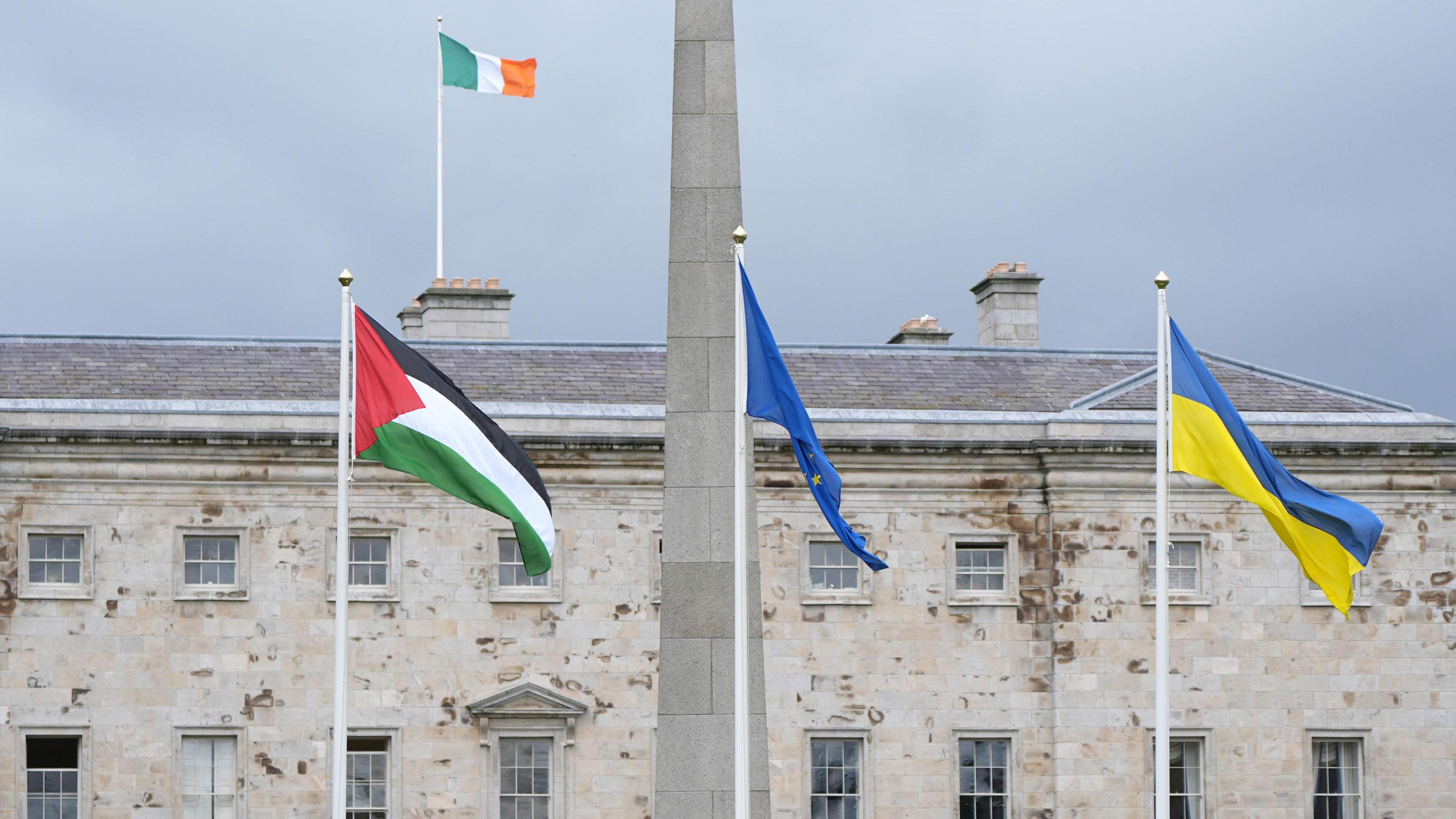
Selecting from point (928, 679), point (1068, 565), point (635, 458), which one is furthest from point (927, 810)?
point (635, 458)

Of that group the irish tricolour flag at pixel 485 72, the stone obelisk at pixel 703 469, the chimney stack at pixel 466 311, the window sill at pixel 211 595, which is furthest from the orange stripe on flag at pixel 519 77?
the stone obelisk at pixel 703 469

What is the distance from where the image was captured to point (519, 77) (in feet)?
133

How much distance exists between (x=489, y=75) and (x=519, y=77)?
0.54 m

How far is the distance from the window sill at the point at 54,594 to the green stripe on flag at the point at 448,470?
44.4 ft

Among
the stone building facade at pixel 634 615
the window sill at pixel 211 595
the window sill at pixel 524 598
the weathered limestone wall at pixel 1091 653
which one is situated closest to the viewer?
the stone building facade at pixel 634 615

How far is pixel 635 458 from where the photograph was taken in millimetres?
35094

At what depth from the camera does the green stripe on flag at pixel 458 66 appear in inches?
1575

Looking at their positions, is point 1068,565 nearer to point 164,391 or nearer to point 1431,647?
point 1431,647

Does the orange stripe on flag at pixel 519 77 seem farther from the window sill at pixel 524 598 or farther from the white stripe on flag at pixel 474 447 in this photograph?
the white stripe on flag at pixel 474 447

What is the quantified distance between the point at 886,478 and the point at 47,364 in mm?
13475

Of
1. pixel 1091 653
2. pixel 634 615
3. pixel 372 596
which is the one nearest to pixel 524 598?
pixel 634 615

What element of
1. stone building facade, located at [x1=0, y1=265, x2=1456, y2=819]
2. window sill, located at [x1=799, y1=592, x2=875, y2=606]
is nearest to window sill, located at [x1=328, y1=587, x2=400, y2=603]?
stone building facade, located at [x1=0, y1=265, x2=1456, y2=819]

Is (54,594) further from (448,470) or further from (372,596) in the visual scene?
(448,470)

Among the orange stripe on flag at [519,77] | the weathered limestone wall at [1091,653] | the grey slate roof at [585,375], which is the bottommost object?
the weathered limestone wall at [1091,653]
